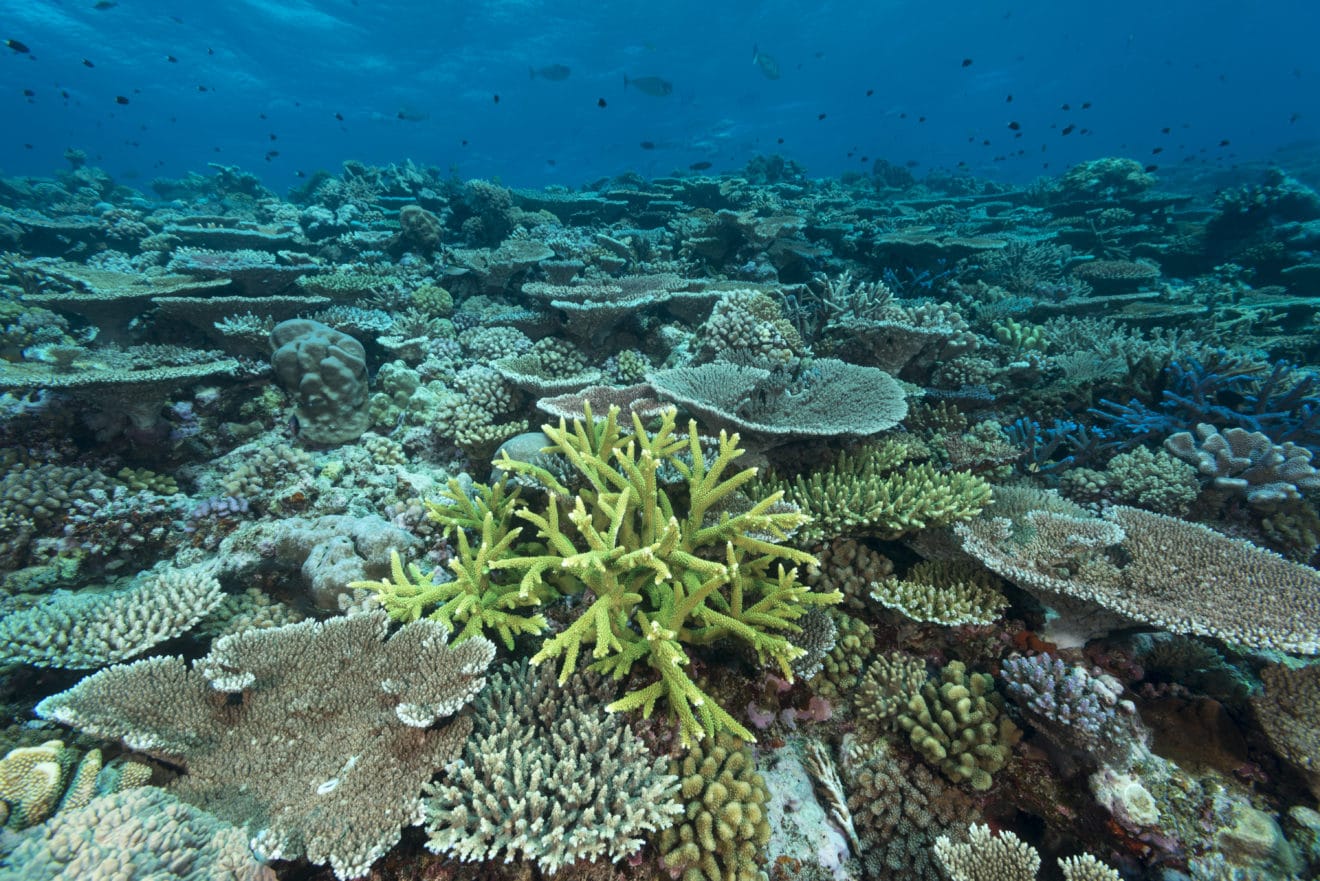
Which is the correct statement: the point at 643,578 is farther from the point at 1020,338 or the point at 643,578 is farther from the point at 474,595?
the point at 1020,338

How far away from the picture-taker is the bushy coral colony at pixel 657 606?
95.3 inches

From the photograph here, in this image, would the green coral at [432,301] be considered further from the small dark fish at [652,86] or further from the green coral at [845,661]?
the small dark fish at [652,86]

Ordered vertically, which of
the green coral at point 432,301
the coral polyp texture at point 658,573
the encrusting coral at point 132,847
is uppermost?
the green coral at point 432,301

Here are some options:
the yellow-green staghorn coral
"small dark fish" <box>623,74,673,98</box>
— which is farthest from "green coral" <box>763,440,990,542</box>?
"small dark fish" <box>623,74,673,98</box>

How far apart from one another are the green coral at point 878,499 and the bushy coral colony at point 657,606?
1.5 inches

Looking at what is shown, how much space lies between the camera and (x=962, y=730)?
2805 mm

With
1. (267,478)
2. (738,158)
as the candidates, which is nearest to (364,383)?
(267,478)

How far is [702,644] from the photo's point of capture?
3041mm

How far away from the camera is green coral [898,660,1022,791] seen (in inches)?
108

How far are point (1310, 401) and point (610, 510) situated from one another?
717 centimetres

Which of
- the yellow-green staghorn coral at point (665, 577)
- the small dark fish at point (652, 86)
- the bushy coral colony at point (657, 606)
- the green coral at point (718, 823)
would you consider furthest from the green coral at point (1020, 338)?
the small dark fish at point (652, 86)

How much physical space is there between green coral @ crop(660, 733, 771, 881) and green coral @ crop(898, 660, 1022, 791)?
3.21ft

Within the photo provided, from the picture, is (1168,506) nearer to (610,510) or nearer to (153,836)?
(610,510)

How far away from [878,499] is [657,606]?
1760mm
